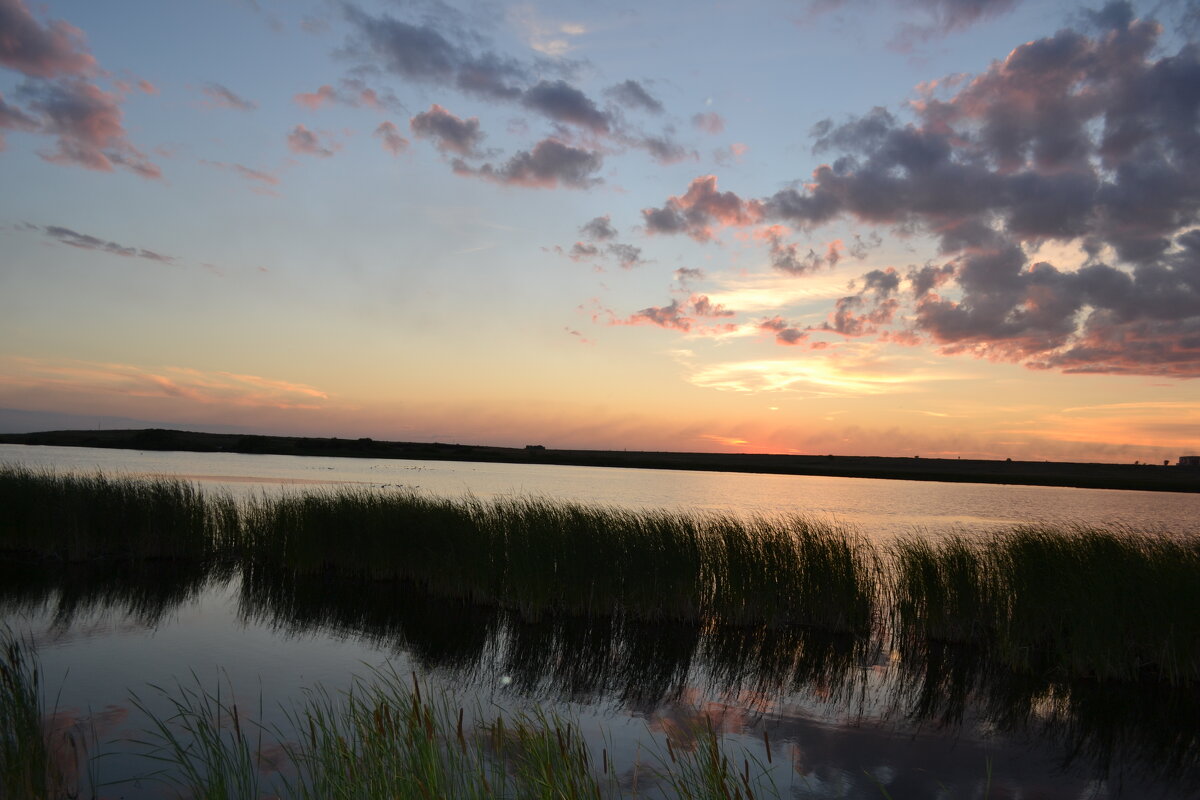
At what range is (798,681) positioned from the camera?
10914 mm

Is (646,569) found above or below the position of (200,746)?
above

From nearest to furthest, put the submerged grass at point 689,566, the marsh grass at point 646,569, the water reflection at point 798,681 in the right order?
1. the water reflection at point 798,681
2. the submerged grass at point 689,566
3. the marsh grass at point 646,569

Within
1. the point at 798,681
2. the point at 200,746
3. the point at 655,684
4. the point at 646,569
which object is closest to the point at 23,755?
the point at 200,746

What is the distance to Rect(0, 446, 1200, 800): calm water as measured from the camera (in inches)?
311

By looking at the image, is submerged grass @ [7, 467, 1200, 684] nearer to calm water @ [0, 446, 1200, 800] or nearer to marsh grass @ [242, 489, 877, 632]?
marsh grass @ [242, 489, 877, 632]

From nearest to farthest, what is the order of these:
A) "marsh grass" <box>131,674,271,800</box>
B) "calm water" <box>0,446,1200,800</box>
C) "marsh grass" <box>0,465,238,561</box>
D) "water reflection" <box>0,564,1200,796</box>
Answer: "marsh grass" <box>131,674,271,800</box> → "calm water" <box>0,446,1200,800</box> → "water reflection" <box>0,564,1200,796</box> → "marsh grass" <box>0,465,238,561</box>

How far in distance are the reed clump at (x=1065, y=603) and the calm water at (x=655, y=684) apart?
0.55 m

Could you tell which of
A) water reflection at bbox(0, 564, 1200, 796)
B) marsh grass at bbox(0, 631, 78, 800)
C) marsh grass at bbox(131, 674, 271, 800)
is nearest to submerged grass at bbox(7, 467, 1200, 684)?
water reflection at bbox(0, 564, 1200, 796)

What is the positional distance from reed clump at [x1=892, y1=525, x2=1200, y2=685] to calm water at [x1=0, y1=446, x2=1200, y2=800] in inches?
21.8

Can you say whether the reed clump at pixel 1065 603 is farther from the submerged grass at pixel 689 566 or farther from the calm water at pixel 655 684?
the calm water at pixel 655 684

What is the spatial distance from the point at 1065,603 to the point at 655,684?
6.66 m

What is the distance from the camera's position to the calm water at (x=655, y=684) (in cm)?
791

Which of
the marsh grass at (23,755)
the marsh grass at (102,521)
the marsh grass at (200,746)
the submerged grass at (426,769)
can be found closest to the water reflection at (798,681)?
the marsh grass at (102,521)

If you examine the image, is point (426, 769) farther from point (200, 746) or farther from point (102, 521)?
point (102, 521)
